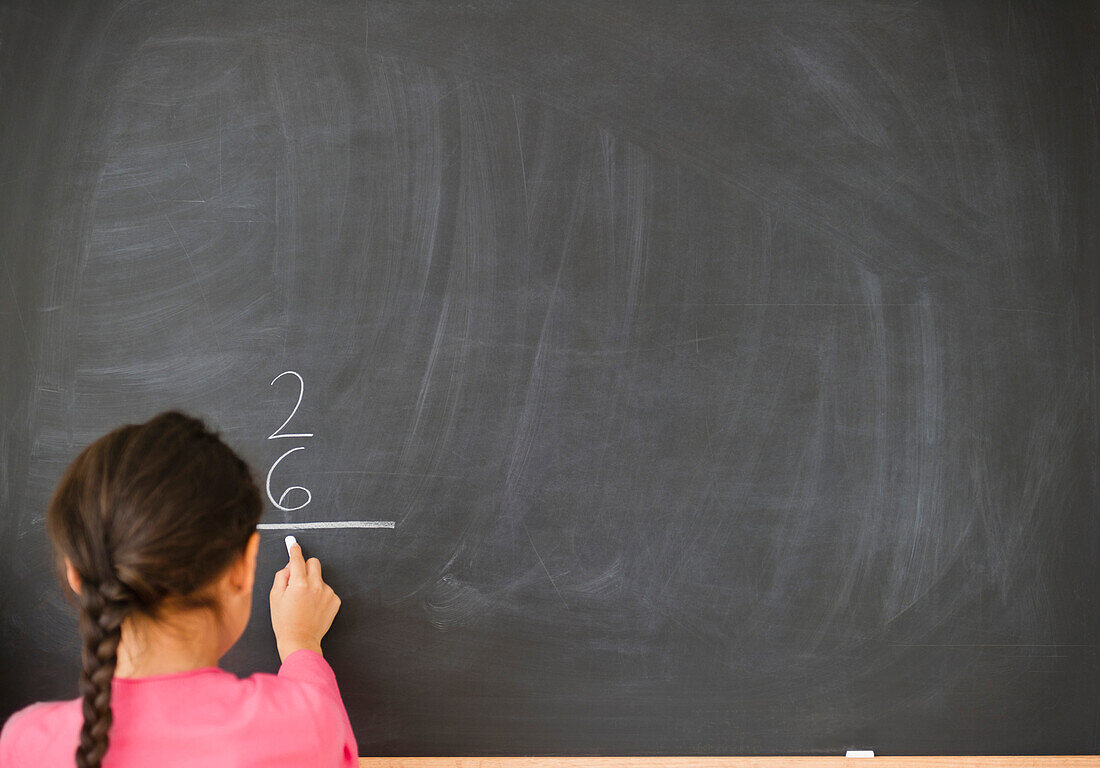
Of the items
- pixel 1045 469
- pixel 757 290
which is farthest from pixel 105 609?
pixel 1045 469

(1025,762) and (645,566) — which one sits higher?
(645,566)

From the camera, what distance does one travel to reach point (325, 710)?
104cm

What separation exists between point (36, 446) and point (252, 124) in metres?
0.71

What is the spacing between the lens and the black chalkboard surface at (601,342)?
1440 mm

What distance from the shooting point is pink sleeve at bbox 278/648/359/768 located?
3.34ft

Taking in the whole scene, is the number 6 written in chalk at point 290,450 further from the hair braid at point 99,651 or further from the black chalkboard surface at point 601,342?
A: the hair braid at point 99,651

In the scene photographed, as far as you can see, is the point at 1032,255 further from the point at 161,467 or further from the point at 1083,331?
the point at 161,467

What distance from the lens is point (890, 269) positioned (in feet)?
4.84

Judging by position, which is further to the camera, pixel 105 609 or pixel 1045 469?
pixel 1045 469

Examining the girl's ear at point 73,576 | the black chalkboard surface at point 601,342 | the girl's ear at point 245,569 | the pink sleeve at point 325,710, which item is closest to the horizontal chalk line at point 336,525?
the black chalkboard surface at point 601,342

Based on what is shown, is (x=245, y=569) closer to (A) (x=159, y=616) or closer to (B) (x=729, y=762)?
(A) (x=159, y=616)

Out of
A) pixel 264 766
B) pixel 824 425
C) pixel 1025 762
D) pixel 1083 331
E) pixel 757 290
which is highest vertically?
pixel 757 290

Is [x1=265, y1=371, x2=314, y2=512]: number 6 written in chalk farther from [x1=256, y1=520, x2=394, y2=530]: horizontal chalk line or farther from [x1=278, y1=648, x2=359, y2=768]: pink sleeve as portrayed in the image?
[x1=278, y1=648, x2=359, y2=768]: pink sleeve

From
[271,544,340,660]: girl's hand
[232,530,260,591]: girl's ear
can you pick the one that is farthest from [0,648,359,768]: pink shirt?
[271,544,340,660]: girl's hand
